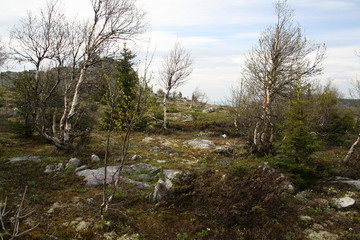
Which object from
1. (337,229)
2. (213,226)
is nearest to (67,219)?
(213,226)

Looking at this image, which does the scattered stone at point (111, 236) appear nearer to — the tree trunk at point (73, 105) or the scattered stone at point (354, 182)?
the tree trunk at point (73, 105)

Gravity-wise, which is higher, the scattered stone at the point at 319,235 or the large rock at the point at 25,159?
the large rock at the point at 25,159

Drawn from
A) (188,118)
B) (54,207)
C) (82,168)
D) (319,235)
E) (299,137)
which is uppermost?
(299,137)

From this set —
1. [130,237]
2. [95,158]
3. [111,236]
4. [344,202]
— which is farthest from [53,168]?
[344,202]

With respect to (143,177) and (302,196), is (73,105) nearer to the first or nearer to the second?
(143,177)

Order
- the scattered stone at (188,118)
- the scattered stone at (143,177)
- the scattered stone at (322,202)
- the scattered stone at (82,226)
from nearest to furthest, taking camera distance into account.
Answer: the scattered stone at (82,226), the scattered stone at (322,202), the scattered stone at (143,177), the scattered stone at (188,118)

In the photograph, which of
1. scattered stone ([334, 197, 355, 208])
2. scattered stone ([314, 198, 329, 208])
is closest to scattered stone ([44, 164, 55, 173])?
scattered stone ([314, 198, 329, 208])

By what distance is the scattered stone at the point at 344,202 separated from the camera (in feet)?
24.4

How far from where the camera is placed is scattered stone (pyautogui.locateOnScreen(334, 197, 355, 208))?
7440 millimetres

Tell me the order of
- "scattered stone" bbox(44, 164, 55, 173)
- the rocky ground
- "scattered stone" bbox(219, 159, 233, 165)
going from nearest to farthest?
the rocky ground < "scattered stone" bbox(44, 164, 55, 173) < "scattered stone" bbox(219, 159, 233, 165)

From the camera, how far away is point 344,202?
7582 millimetres

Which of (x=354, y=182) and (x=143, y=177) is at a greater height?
(x=354, y=182)

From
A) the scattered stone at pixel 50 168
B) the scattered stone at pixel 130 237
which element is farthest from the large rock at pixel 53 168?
the scattered stone at pixel 130 237

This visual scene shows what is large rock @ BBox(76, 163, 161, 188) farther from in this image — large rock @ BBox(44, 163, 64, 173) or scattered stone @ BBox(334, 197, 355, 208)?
scattered stone @ BBox(334, 197, 355, 208)
